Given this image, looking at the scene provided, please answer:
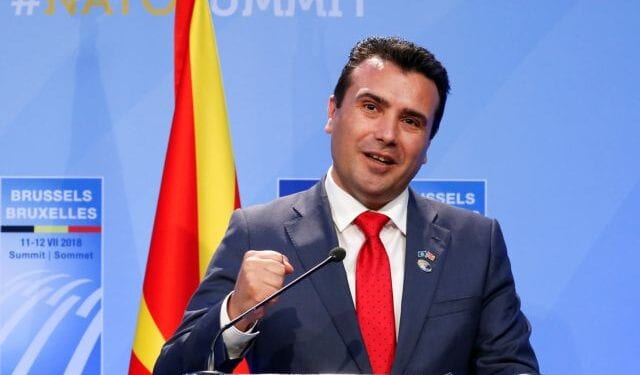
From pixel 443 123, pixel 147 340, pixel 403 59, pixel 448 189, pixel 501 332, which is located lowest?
pixel 147 340

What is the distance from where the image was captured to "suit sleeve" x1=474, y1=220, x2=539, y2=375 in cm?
228

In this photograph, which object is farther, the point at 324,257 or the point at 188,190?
the point at 188,190

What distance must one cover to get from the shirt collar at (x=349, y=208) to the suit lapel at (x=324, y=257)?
0.02m

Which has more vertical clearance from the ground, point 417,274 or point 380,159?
point 380,159

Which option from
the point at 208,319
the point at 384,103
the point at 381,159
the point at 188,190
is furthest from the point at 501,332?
the point at 188,190

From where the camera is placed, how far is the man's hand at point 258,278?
1.91 m

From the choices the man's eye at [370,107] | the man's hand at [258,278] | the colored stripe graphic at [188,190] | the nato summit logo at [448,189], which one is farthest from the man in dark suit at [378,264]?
the nato summit logo at [448,189]

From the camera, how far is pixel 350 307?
2.22 meters

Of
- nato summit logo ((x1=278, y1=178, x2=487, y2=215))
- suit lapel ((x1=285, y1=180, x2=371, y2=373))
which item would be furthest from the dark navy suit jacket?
nato summit logo ((x1=278, y1=178, x2=487, y2=215))

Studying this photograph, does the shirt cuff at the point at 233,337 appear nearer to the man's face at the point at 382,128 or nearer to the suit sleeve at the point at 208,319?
the suit sleeve at the point at 208,319

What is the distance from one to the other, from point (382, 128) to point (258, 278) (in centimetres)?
59

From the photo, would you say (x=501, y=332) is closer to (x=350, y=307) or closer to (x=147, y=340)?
(x=350, y=307)

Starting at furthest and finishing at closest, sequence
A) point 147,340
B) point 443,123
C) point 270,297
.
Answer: point 443,123 < point 147,340 < point 270,297

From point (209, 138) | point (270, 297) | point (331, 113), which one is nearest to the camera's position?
point (270, 297)
